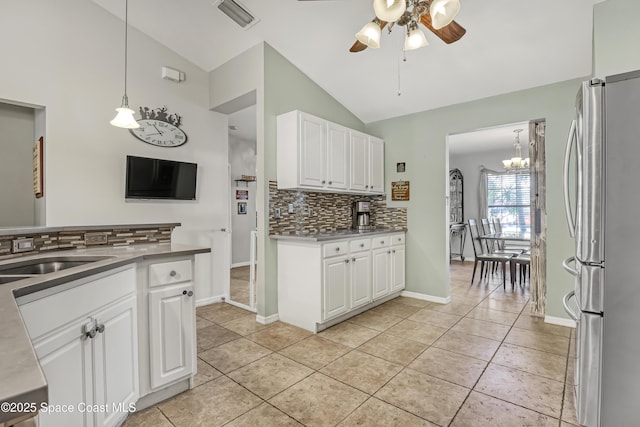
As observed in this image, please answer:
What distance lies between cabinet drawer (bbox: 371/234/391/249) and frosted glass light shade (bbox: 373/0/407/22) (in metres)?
2.41

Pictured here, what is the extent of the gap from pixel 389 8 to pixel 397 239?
2.91m

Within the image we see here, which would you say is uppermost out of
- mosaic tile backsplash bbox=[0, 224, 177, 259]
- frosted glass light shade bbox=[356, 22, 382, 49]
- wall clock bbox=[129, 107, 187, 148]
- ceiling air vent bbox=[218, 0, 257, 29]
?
ceiling air vent bbox=[218, 0, 257, 29]

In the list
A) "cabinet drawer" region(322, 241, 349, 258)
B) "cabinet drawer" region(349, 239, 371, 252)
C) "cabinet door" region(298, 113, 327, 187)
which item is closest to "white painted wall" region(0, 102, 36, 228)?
"cabinet door" region(298, 113, 327, 187)

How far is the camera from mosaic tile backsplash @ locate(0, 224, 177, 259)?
184 cm

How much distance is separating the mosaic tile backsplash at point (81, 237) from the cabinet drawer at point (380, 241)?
220 cm

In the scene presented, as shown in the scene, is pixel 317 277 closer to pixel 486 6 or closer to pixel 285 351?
pixel 285 351

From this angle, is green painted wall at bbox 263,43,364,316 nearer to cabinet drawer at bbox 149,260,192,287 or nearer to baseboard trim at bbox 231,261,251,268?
cabinet drawer at bbox 149,260,192,287

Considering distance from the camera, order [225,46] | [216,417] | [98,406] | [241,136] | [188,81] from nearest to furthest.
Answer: [98,406]
[216,417]
[225,46]
[188,81]
[241,136]

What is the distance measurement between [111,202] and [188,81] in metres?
1.72

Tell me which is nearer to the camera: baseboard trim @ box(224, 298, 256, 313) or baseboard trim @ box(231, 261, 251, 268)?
baseboard trim @ box(224, 298, 256, 313)

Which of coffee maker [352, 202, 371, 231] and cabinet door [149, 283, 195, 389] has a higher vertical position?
coffee maker [352, 202, 371, 231]

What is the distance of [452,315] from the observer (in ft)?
11.9

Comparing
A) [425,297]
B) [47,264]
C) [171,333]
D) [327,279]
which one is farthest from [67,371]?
[425,297]

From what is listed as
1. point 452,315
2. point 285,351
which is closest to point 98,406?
point 285,351
